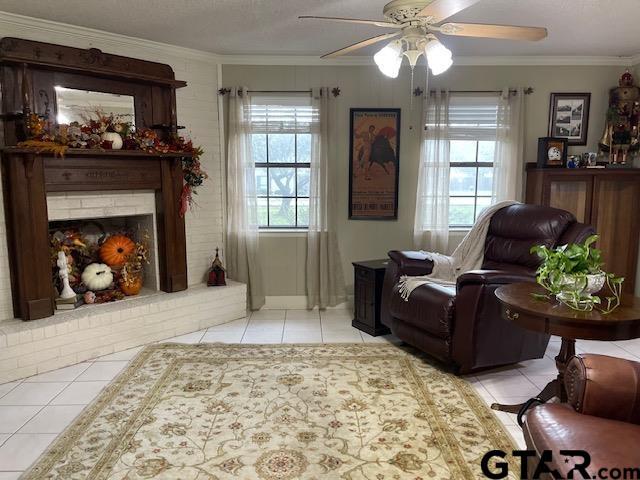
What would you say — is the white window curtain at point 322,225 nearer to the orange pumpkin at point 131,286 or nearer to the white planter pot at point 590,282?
the orange pumpkin at point 131,286

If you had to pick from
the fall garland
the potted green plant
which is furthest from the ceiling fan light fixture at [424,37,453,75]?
the fall garland

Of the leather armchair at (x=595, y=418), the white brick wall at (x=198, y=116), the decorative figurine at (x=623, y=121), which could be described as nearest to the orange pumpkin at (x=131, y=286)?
the white brick wall at (x=198, y=116)

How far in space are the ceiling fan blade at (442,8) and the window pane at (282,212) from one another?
2.76 m

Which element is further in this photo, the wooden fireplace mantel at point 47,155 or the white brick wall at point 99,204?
the white brick wall at point 99,204

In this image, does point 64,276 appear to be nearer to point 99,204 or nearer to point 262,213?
point 99,204

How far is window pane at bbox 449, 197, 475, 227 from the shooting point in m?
4.76

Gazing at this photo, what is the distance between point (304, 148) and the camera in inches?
184

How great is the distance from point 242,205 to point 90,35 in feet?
6.01

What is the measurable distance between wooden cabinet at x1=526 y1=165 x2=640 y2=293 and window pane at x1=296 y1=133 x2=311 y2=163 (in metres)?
2.13

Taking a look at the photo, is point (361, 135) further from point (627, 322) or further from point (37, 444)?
point (37, 444)

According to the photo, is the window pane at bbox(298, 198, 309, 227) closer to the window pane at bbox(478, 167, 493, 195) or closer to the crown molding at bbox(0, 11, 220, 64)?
the crown molding at bbox(0, 11, 220, 64)

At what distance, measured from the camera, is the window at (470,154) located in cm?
454

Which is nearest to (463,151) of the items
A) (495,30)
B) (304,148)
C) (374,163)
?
(374,163)

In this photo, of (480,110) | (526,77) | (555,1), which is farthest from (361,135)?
(555,1)
